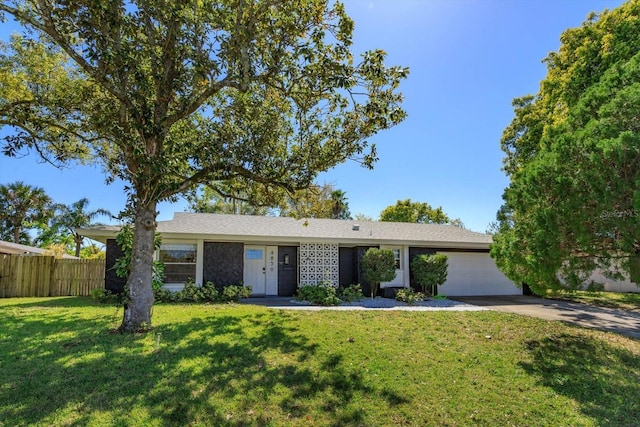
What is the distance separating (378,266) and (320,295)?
107 inches

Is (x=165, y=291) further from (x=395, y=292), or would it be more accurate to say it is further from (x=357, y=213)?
(x=357, y=213)

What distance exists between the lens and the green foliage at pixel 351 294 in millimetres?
12703

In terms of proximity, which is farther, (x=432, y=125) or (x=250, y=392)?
(x=432, y=125)

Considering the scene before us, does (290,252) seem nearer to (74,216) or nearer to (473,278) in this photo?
(473,278)

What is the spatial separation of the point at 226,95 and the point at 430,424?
8.92 meters

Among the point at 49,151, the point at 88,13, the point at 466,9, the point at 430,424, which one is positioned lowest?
the point at 430,424

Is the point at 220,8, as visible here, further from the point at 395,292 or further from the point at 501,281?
the point at 501,281

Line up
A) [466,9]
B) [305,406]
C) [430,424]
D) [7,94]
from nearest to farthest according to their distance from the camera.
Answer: [430,424] → [305,406] → [466,9] → [7,94]

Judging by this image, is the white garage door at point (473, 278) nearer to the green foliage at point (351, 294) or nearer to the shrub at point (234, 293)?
the green foliage at point (351, 294)

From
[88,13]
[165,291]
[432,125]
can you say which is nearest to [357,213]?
[432,125]

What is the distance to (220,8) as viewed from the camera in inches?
282

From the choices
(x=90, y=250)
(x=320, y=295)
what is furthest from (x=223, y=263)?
(x=90, y=250)

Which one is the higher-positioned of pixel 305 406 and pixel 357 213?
pixel 357 213

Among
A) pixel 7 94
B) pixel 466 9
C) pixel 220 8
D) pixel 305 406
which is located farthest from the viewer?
pixel 7 94
